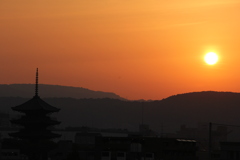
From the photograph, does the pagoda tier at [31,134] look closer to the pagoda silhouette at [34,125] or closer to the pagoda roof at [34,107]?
the pagoda silhouette at [34,125]

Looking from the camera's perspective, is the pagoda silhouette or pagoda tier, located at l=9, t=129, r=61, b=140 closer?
the pagoda silhouette

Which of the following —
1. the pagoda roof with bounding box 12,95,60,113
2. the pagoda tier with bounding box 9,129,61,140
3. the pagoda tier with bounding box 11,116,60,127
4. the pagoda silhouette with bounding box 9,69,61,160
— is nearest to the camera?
the pagoda roof with bounding box 12,95,60,113

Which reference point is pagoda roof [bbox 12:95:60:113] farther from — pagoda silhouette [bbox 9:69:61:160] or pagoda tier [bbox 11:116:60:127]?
pagoda tier [bbox 11:116:60:127]

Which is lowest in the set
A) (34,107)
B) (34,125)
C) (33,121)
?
(34,125)

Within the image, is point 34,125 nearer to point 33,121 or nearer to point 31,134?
point 33,121

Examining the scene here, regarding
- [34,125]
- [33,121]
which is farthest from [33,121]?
[34,125]

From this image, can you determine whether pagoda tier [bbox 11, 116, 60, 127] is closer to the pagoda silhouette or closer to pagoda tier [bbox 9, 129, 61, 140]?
the pagoda silhouette

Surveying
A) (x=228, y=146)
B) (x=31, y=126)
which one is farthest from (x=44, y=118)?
(x=228, y=146)

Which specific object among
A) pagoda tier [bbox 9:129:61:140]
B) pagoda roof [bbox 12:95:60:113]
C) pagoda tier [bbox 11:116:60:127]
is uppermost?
pagoda roof [bbox 12:95:60:113]

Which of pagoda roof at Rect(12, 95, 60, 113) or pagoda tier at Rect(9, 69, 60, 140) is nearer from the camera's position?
Answer: pagoda roof at Rect(12, 95, 60, 113)

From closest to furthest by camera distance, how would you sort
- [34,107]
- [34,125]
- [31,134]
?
1. [34,107]
2. [31,134]
3. [34,125]

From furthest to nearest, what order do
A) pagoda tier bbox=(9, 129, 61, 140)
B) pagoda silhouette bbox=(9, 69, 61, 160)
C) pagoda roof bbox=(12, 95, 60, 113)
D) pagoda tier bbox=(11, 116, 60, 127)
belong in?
pagoda tier bbox=(9, 129, 61, 140)
pagoda silhouette bbox=(9, 69, 61, 160)
pagoda tier bbox=(11, 116, 60, 127)
pagoda roof bbox=(12, 95, 60, 113)

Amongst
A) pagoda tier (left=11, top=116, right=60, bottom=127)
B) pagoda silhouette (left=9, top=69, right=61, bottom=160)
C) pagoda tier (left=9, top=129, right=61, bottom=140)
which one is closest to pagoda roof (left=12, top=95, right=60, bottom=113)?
pagoda silhouette (left=9, top=69, right=61, bottom=160)

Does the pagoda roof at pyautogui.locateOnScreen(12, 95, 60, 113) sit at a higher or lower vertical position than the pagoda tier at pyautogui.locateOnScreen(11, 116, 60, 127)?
higher
